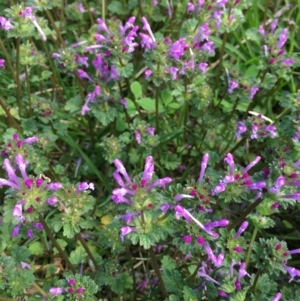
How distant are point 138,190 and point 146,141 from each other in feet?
3.51

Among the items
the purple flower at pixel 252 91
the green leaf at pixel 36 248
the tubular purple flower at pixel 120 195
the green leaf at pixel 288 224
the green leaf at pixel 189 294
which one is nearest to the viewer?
the tubular purple flower at pixel 120 195

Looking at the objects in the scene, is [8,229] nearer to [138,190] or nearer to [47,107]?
[47,107]

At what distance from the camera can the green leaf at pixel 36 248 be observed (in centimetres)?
323

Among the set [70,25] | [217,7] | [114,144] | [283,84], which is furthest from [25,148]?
[283,84]

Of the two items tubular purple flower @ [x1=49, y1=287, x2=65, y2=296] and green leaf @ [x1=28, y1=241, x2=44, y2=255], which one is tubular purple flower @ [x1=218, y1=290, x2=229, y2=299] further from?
green leaf @ [x1=28, y1=241, x2=44, y2=255]

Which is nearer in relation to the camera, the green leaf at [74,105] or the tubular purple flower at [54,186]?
the tubular purple flower at [54,186]

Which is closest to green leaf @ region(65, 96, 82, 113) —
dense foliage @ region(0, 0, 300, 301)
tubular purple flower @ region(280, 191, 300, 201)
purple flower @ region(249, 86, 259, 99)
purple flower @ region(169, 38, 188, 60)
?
dense foliage @ region(0, 0, 300, 301)

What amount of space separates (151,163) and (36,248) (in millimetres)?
1448

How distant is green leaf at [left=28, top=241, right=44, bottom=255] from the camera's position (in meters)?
3.23

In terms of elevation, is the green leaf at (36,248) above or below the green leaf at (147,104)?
below

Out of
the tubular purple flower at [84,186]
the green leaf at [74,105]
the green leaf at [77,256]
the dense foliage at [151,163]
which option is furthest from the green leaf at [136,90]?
the tubular purple flower at [84,186]

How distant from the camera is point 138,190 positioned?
2131mm

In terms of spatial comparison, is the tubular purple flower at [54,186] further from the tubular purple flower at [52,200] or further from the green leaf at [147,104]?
the green leaf at [147,104]

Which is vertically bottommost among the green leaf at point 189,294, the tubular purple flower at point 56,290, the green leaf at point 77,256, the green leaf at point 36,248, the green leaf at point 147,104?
the green leaf at point 36,248
